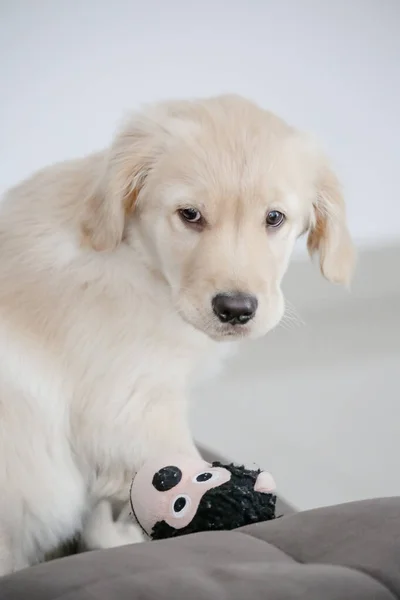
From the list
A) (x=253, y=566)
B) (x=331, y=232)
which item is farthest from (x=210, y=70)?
(x=253, y=566)

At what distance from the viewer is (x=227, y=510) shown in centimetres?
115

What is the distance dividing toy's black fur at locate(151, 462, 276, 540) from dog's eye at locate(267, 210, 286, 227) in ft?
1.24

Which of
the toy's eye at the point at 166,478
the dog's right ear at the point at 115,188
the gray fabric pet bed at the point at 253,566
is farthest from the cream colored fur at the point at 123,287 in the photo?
the gray fabric pet bed at the point at 253,566

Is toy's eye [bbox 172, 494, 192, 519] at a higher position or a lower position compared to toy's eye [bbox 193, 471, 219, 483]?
lower

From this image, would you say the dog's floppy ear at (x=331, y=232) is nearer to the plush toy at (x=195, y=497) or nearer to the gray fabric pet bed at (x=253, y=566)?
the plush toy at (x=195, y=497)

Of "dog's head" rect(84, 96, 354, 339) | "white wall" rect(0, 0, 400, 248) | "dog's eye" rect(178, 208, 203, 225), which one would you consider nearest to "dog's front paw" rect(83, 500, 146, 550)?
"dog's head" rect(84, 96, 354, 339)

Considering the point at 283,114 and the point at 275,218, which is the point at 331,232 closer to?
the point at 275,218

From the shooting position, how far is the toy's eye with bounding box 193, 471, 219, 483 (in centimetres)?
119

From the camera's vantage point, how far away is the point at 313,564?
2.72ft

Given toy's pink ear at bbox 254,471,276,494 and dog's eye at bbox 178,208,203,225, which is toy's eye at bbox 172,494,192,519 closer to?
toy's pink ear at bbox 254,471,276,494

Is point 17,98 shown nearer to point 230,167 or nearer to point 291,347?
point 291,347

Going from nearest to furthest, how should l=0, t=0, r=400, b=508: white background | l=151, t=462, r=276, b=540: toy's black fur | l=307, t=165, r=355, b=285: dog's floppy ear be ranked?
1. l=151, t=462, r=276, b=540: toy's black fur
2. l=307, t=165, r=355, b=285: dog's floppy ear
3. l=0, t=0, r=400, b=508: white background

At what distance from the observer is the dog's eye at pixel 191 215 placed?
50.1 inches

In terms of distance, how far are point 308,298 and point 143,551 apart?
228cm
